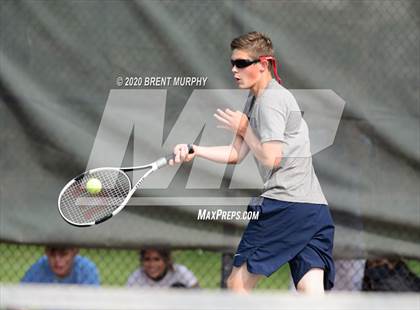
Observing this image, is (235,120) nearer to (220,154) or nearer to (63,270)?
(220,154)

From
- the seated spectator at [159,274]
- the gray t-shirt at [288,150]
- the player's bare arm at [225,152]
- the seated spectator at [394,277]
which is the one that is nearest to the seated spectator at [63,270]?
the seated spectator at [159,274]

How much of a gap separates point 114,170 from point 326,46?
128cm

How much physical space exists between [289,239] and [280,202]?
17 cm

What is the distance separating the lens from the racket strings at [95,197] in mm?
5098

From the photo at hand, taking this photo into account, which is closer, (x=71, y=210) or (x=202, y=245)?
(x=71, y=210)

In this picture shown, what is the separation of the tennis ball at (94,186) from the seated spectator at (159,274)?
672 mm

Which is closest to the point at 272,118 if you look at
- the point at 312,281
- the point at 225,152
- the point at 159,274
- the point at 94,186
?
the point at 225,152

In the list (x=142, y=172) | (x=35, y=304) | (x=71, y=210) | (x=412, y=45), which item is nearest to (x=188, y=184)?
(x=142, y=172)

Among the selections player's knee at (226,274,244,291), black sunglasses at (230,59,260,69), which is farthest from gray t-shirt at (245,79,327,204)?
player's knee at (226,274,244,291)

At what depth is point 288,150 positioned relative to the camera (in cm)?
458

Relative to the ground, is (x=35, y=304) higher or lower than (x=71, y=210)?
Result: lower

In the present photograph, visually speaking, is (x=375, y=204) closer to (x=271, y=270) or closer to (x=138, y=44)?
(x=271, y=270)

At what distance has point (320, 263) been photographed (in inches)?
181

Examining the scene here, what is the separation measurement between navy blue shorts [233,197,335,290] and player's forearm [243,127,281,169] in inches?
7.7
